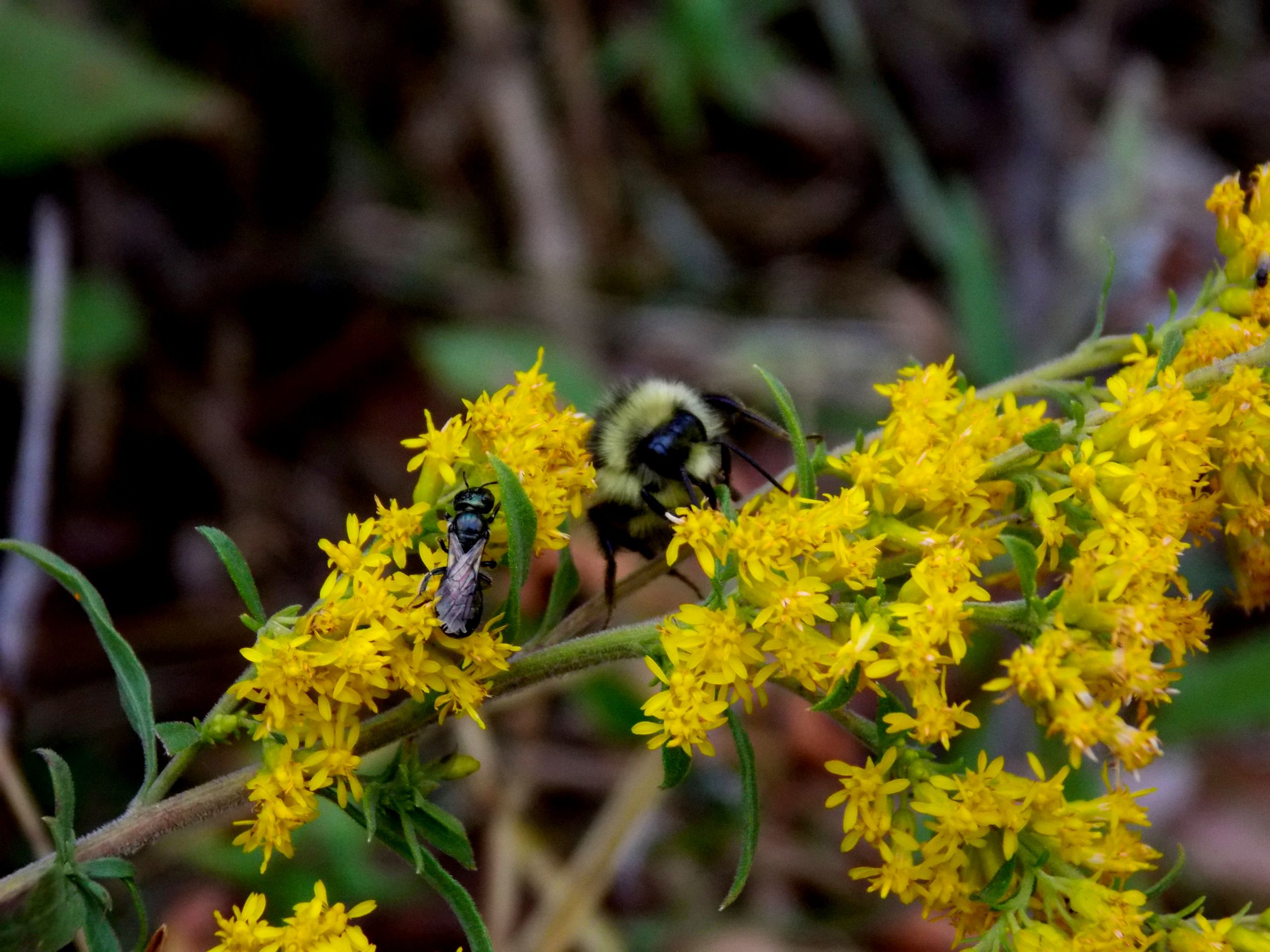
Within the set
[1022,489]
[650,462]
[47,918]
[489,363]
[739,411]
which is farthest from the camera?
[489,363]

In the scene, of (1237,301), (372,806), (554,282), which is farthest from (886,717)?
(554,282)

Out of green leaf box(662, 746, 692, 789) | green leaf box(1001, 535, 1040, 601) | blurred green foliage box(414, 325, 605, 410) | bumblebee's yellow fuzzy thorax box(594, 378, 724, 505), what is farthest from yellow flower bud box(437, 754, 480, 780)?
blurred green foliage box(414, 325, 605, 410)

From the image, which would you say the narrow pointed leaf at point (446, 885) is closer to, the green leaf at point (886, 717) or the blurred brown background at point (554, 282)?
the green leaf at point (886, 717)

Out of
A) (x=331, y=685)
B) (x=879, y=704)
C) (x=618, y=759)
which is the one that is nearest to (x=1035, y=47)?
(x=618, y=759)

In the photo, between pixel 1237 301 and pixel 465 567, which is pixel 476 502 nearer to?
pixel 465 567

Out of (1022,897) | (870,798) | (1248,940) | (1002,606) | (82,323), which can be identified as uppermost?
(82,323)

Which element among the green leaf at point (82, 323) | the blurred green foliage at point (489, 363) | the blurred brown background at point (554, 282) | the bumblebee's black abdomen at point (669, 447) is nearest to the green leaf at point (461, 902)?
the bumblebee's black abdomen at point (669, 447)
